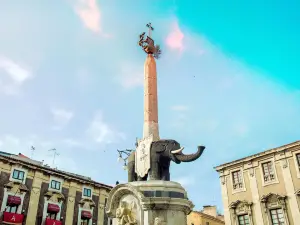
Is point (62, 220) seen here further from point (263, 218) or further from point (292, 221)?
point (292, 221)

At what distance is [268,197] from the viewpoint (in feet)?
87.5

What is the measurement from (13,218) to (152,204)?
2172 cm

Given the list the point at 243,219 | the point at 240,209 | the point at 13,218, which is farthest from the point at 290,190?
the point at 13,218

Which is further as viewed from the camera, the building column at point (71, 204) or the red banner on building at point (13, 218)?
the building column at point (71, 204)

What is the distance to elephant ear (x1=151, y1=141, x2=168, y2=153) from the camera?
14.4m

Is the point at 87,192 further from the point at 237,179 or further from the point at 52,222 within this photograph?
the point at 237,179

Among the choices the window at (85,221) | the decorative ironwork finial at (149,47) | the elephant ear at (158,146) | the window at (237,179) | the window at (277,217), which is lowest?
the window at (277,217)

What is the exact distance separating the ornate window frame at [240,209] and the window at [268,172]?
2.70m

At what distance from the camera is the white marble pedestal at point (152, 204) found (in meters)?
12.2

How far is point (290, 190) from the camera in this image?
25641 millimetres

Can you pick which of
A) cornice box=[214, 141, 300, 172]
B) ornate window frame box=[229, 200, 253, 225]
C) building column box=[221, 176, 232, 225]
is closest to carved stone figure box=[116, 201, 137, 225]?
ornate window frame box=[229, 200, 253, 225]

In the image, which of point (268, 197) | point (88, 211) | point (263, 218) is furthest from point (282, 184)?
point (88, 211)

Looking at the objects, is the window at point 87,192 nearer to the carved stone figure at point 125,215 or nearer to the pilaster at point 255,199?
the pilaster at point 255,199

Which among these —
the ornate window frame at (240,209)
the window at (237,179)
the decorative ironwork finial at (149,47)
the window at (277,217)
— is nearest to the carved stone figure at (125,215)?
the decorative ironwork finial at (149,47)
